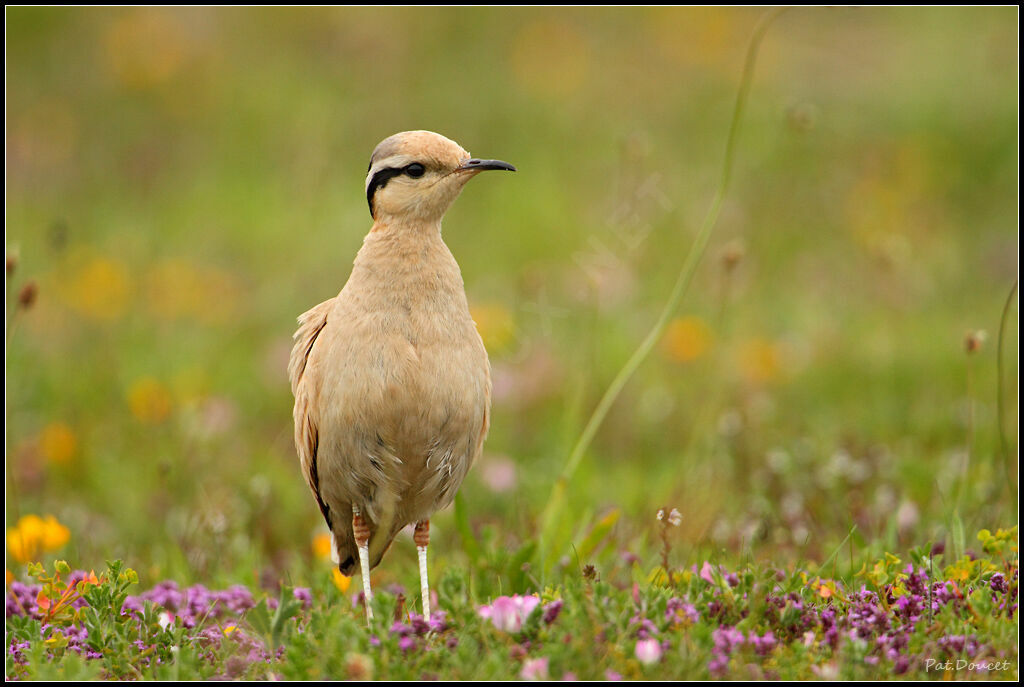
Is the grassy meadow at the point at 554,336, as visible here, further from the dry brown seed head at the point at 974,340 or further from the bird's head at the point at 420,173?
the bird's head at the point at 420,173

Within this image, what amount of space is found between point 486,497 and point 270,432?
2108 millimetres

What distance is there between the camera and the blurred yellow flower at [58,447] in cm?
779

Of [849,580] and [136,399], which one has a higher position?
[136,399]

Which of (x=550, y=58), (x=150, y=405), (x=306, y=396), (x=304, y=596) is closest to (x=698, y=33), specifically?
(x=550, y=58)

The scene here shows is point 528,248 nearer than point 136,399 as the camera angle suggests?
No

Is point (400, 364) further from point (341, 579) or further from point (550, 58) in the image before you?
point (550, 58)

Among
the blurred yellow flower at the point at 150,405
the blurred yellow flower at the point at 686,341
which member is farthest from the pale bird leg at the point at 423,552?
the blurred yellow flower at the point at 686,341

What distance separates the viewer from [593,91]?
1393 cm

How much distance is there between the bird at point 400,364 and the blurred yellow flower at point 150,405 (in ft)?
10.7

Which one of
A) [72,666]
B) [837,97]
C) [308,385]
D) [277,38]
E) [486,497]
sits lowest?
[486,497]

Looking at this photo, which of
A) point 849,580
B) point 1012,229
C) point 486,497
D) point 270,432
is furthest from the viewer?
point 1012,229

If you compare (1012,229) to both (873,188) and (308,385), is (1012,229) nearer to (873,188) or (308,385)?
(873,188)

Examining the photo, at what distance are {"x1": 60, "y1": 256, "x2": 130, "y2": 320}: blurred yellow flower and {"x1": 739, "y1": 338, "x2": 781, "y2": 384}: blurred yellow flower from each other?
209 inches

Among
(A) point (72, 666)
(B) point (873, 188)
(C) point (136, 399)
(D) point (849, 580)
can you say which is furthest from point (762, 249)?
(A) point (72, 666)
